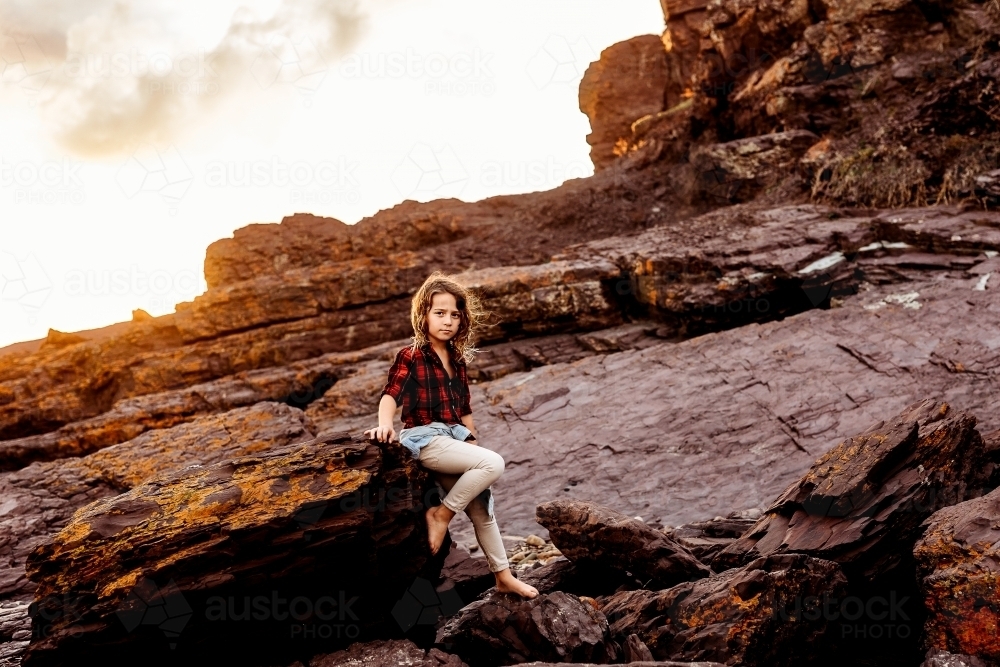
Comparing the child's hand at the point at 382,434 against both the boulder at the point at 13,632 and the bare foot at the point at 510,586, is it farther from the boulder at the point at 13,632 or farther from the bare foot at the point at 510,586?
the boulder at the point at 13,632

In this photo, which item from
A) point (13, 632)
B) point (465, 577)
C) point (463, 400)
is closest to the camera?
point (463, 400)

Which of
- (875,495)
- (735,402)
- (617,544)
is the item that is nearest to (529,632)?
(617,544)

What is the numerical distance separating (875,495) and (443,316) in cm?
405

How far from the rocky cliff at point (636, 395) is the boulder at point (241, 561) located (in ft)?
0.08

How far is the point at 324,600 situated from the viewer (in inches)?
181

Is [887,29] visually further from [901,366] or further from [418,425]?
[418,425]

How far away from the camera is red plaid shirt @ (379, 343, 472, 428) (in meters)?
5.14

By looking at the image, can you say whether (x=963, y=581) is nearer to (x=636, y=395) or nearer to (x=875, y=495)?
(x=875, y=495)

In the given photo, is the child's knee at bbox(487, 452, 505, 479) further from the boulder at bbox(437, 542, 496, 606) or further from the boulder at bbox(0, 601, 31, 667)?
the boulder at bbox(0, 601, 31, 667)

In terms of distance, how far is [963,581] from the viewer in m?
3.82

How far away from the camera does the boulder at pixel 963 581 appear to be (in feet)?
12.1

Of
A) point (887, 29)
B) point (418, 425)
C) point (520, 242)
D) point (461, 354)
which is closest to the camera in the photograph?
point (418, 425)

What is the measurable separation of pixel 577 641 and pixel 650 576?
1.37 metres

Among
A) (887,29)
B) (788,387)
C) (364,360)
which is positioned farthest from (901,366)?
(887,29)
